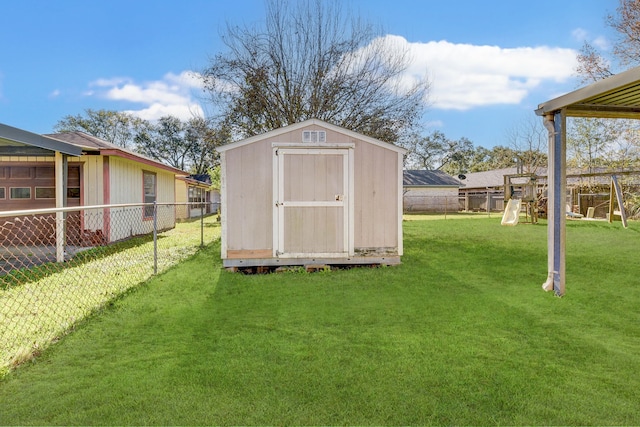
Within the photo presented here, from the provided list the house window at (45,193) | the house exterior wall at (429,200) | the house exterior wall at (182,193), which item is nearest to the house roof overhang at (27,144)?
the house window at (45,193)

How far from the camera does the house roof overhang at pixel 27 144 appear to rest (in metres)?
4.60

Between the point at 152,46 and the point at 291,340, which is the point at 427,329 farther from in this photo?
the point at 152,46

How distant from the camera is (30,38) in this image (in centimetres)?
1467

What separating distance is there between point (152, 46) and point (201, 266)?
11.8 meters

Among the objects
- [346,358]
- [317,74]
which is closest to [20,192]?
[317,74]

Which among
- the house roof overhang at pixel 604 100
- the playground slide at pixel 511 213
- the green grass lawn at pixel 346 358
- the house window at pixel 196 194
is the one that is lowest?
the green grass lawn at pixel 346 358

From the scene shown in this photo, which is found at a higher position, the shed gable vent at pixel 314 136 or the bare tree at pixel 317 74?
the bare tree at pixel 317 74

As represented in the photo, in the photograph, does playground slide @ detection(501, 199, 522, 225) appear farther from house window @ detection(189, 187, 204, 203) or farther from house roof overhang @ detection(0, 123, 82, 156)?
house window @ detection(189, 187, 204, 203)

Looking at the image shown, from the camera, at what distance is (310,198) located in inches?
216

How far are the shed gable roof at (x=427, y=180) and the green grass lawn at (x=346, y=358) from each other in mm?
21925

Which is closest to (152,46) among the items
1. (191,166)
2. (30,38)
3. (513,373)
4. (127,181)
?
(30,38)

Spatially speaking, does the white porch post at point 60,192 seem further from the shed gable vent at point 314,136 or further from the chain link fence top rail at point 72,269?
the shed gable vent at point 314,136

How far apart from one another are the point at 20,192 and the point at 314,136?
7.33 metres

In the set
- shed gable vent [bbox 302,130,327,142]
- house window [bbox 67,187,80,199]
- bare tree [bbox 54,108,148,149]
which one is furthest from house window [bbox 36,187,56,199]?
bare tree [bbox 54,108,148,149]
